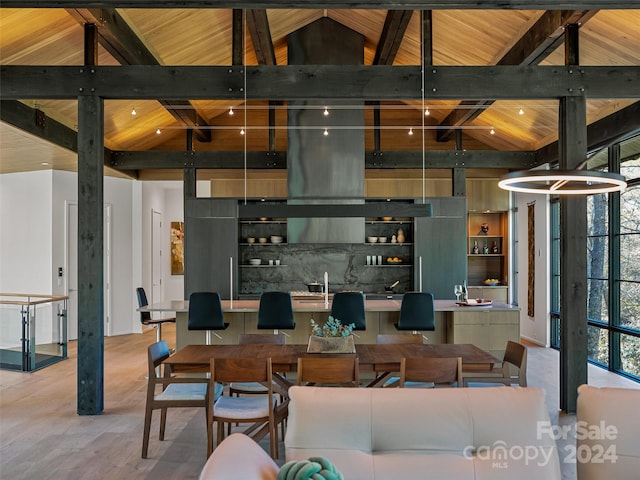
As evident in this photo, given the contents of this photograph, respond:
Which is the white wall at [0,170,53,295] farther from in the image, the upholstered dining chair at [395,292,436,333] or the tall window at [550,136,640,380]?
the tall window at [550,136,640,380]

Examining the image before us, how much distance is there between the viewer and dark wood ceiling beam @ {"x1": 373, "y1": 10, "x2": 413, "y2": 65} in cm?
629

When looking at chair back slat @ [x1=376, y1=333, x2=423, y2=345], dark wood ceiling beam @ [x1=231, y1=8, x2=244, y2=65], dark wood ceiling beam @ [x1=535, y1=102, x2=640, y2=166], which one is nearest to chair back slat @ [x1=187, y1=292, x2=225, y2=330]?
chair back slat @ [x1=376, y1=333, x2=423, y2=345]

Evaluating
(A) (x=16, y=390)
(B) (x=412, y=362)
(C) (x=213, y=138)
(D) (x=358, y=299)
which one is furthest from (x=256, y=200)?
(B) (x=412, y=362)

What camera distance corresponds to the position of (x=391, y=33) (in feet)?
22.4

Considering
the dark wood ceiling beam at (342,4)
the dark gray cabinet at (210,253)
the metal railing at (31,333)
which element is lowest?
the metal railing at (31,333)

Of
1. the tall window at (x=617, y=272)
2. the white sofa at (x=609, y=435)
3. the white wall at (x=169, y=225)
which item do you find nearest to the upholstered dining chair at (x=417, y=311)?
the tall window at (x=617, y=272)

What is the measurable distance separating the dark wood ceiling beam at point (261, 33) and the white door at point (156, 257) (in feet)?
17.5

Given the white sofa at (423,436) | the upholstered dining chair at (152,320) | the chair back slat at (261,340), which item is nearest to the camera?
the white sofa at (423,436)

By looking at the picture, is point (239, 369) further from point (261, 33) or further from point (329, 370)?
point (261, 33)

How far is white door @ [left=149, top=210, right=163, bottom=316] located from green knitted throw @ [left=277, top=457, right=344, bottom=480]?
10.2 meters

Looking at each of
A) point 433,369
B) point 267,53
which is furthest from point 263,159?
point 433,369

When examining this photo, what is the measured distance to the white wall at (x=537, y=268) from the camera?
8.94 metres

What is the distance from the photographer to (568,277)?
503 cm

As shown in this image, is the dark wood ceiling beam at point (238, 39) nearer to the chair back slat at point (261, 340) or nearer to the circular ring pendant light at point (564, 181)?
the chair back slat at point (261, 340)
